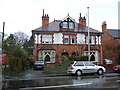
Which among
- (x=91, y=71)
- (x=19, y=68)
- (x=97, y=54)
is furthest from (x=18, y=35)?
(x=91, y=71)

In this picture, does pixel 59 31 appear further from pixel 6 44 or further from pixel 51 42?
pixel 6 44

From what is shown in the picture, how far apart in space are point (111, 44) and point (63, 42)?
44.1 feet

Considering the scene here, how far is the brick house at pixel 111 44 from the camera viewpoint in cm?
3488

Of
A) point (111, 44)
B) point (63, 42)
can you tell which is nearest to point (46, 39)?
point (63, 42)

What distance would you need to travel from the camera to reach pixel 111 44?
38250 millimetres

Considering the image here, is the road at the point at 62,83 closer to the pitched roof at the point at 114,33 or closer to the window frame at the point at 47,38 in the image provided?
the window frame at the point at 47,38

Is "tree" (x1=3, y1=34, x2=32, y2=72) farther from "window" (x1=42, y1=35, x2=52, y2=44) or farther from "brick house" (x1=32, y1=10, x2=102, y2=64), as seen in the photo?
"window" (x1=42, y1=35, x2=52, y2=44)

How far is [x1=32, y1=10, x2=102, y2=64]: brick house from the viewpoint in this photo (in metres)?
30.8

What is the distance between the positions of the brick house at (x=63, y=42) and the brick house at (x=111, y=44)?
4128mm

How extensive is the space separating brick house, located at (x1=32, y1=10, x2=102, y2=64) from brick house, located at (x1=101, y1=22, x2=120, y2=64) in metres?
4.13

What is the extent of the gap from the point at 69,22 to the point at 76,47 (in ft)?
17.3

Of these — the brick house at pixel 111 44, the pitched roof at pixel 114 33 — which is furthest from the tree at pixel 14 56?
the pitched roof at pixel 114 33

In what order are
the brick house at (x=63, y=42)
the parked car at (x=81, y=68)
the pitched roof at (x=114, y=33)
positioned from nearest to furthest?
1. the parked car at (x=81, y=68)
2. the brick house at (x=63, y=42)
3. the pitched roof at (x=114, y=33)

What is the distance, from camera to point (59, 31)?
103ft
